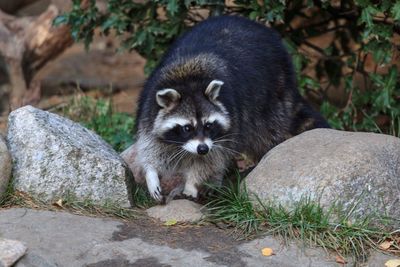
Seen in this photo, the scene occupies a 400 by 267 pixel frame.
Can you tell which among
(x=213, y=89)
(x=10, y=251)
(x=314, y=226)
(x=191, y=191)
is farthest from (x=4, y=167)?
(x=314, y=226)

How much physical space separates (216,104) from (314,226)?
3.44 ft

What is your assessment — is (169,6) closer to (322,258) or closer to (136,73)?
(322,258)

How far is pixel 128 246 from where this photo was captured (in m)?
4.34

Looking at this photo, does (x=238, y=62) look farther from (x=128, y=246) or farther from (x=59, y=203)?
(x=128, y=246)

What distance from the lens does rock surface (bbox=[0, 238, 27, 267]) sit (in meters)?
3.92

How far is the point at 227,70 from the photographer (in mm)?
5332

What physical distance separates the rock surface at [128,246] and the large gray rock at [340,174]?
31 cm

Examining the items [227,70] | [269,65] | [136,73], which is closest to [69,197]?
[227,70]

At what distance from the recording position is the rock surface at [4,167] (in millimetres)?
4676

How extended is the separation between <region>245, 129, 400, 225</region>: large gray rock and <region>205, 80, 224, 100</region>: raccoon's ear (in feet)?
1.68

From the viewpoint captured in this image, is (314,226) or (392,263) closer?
(392,263)

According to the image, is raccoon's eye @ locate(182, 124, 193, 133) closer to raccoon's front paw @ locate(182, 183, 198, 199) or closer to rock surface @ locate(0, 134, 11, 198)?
raccoon's front paw @ locate(182, 183, 198, 199)

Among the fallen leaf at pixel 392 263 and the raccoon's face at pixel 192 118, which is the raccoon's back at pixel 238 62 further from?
the fallen leaf at pixel 392 263

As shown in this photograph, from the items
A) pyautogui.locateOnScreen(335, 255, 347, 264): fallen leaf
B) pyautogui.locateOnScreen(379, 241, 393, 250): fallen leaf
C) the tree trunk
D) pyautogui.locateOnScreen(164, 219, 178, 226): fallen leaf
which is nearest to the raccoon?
pyautogui.locateOnScreen(164, 219, 178, 226): fallen leaf
